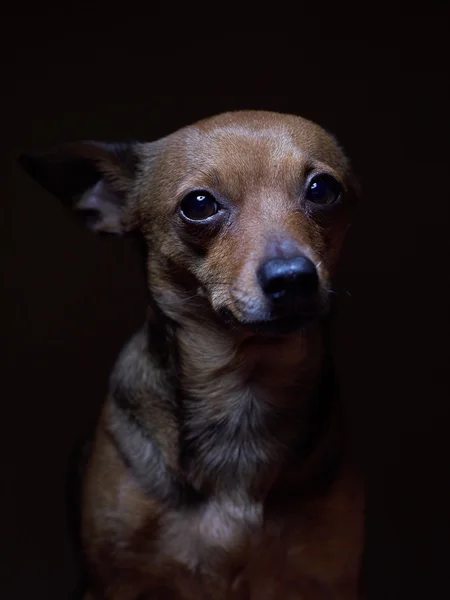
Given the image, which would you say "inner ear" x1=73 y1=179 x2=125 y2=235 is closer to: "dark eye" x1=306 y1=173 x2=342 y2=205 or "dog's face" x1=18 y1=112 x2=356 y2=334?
"dog's face" x1=18 y1=112 x2=356 y2=334

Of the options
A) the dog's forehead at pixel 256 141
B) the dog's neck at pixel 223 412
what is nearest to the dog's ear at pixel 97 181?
the dog's forehead at pixel 256 141

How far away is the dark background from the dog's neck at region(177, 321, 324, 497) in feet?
2.52

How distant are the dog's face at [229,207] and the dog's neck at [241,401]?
9 centimetres

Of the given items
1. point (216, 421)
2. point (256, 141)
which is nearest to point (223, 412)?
point (216, 421)

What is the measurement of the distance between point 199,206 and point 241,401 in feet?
1.41

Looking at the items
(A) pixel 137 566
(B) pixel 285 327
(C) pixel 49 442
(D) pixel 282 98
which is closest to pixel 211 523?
(A) pixel 137 566

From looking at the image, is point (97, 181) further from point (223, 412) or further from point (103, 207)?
point (223, 412)

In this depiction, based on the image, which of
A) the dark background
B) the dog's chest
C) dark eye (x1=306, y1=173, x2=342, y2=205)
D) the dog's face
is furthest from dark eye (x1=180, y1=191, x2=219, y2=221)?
the dark background

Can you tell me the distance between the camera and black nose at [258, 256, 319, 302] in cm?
167

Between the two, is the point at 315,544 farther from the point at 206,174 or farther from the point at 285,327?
the point at 206,174

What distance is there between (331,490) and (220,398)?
0.29 metres

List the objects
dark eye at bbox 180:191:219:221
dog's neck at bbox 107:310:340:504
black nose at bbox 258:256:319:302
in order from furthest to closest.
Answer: dog's neck at bbox 107:310:340:504 → dark eye at bbox 180:191:219:221 → black nose at bbox 258:256:319:302

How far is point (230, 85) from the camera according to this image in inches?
108

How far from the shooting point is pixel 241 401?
206cm
